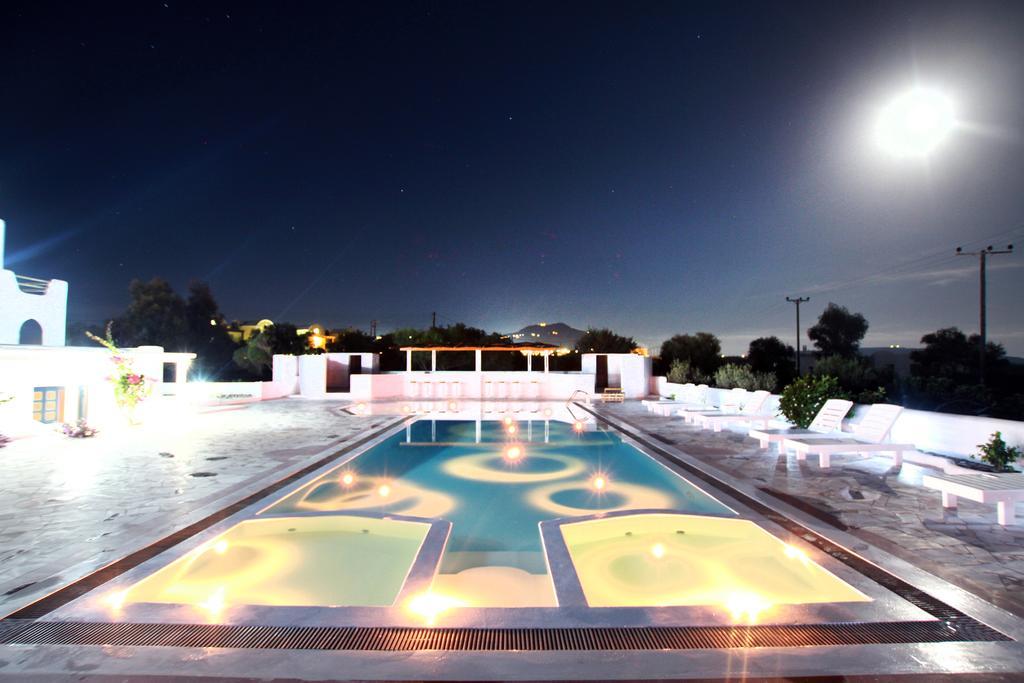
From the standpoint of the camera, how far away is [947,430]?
6891 millimetres

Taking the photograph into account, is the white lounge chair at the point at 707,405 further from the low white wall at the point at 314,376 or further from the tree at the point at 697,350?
the low white wall at the point at 314,376

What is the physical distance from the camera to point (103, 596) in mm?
2928

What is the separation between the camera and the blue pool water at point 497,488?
4.45 metres

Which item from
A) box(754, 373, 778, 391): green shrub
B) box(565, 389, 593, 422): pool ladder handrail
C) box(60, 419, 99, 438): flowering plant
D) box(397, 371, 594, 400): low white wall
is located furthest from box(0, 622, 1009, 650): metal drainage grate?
A: box(397, 371, 594, 400): low white wall

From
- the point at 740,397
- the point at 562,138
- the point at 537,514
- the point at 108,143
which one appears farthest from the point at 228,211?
the point at 537,514

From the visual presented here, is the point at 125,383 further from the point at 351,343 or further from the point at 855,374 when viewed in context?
the point at 351,343

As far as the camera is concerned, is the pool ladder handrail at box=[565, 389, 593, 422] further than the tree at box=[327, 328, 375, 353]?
No

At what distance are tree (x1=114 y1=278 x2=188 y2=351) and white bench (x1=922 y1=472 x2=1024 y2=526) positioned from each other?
36.9m

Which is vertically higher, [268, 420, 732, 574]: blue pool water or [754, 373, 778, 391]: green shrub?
[754, 373, 778, 391]: green shrub

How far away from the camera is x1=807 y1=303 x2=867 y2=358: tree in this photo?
41.8 metres

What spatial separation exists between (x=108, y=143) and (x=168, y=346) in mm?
13196

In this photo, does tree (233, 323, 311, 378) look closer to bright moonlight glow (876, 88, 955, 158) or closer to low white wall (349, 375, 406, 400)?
low white wall (349, 375, 406, 400)

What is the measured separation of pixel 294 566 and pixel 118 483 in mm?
3085

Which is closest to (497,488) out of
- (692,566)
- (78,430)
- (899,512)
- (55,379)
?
(692,566)
